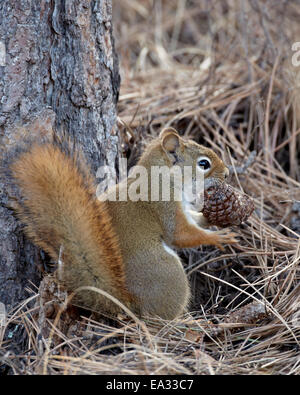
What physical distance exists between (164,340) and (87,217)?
0.54 meters

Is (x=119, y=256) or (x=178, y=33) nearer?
(x=119, y=256)

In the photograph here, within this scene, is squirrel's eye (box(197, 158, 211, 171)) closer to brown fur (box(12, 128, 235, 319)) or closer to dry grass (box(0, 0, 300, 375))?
brown fur (box(12, 128, 235, 319))

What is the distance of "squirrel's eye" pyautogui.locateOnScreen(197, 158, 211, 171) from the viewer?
2.31 meters

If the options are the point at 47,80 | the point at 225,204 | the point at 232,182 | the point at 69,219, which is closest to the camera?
the point at 69,219

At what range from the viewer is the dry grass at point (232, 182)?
1762mm

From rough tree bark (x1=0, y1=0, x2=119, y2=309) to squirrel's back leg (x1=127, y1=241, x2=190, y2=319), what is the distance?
0.42 metres

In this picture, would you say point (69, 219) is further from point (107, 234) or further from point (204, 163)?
point (204, 163)

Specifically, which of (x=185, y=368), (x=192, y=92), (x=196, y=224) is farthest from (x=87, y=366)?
(x=192, y=92)

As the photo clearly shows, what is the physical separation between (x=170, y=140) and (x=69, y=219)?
0.70 metres

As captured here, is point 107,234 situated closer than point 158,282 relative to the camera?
Yes

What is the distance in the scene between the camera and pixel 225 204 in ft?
7.36

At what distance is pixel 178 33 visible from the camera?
484cm

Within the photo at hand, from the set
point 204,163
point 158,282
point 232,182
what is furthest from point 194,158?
point 158,282
